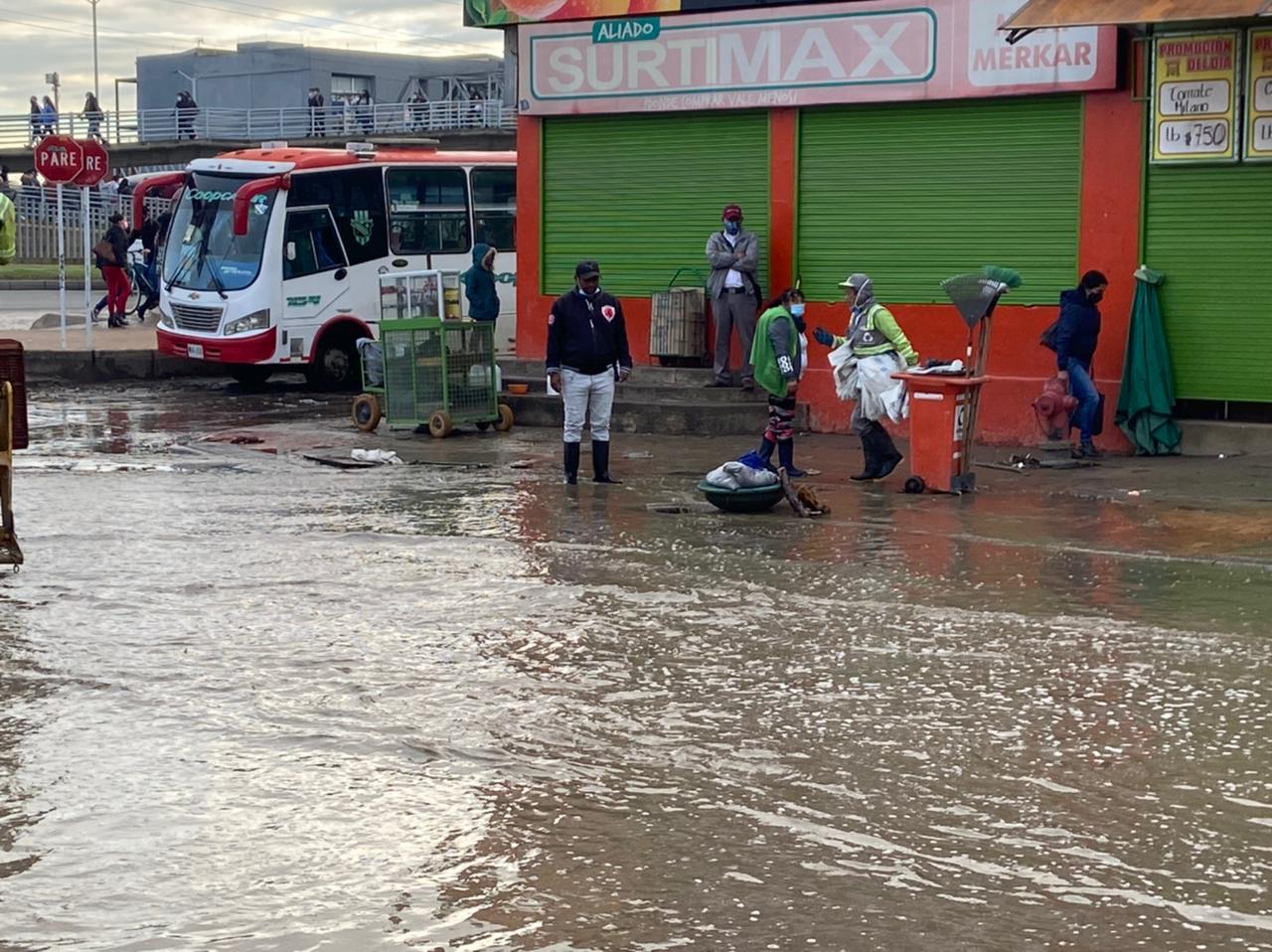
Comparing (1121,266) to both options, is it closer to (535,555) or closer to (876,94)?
(876,94)

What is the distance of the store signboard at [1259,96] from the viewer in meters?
16.1

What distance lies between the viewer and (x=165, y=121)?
240 feet

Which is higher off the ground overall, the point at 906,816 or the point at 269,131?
the point at 269,131

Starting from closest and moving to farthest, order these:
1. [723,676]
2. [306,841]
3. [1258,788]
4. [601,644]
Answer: [306,841]
[1258,788]
[723,676]
[601,644]

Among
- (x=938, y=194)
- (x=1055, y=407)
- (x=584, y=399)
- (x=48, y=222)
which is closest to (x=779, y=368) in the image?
(x=584, y=399)

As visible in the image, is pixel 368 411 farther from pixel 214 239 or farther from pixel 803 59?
pixel 214 239

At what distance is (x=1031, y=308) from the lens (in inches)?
704

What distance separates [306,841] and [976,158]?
1345 cm

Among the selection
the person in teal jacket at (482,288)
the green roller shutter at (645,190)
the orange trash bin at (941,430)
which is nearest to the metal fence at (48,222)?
the person in teal jacket at (482,288)

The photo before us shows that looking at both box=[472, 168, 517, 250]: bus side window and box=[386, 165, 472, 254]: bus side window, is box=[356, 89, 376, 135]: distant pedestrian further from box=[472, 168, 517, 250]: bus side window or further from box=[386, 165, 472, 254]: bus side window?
box=[386, 165, 472, 254]: bus side window

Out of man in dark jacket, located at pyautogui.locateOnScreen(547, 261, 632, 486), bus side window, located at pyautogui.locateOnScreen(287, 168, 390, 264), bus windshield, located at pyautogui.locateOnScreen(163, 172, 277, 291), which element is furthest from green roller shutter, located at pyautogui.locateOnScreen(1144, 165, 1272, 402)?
bus windshield, located at pyautogui.locateOnScreen(163, 172, 277, 291)

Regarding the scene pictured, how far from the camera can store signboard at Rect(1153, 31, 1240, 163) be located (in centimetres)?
1638

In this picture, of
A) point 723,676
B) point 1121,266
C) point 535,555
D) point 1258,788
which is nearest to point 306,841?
point 723,676

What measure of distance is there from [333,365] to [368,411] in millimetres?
6160
